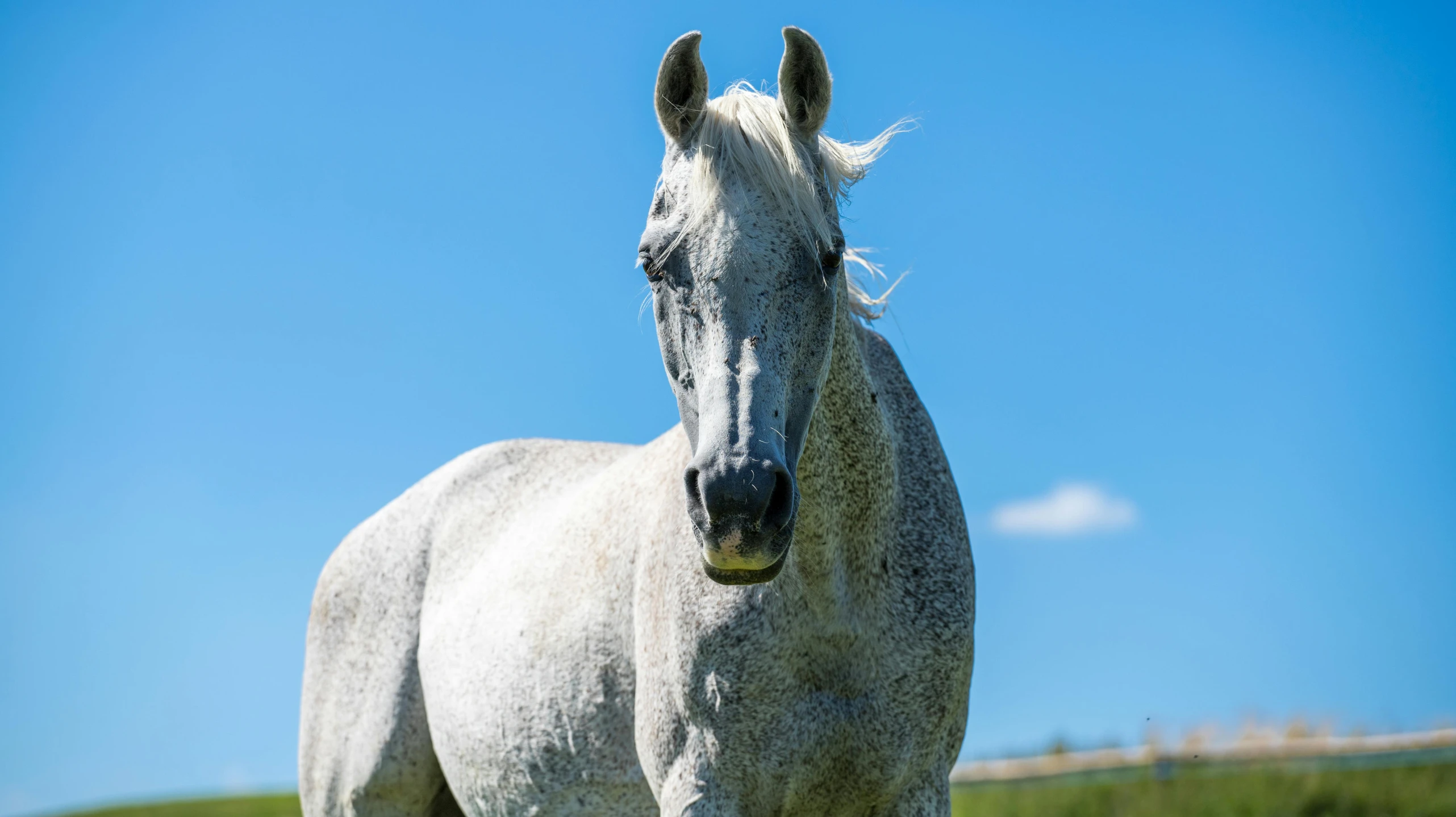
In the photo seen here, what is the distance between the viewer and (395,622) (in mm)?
5258

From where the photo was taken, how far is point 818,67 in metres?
2.94

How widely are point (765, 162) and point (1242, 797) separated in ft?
27.5

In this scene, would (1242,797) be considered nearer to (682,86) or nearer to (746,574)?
(746,574)

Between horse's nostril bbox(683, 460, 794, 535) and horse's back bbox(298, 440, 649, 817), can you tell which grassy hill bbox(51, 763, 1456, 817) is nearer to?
horse's back bbox(298, 440, 649, 817)

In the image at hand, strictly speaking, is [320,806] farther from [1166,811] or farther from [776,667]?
[1166,811]

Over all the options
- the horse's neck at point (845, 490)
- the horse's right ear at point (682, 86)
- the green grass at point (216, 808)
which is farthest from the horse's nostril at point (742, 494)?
the green grass at point (216, 808)

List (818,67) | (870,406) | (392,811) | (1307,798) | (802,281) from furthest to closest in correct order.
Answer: (1307,798), (392,811), (870,406), (818,67), (802,281)

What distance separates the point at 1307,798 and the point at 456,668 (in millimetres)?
7297

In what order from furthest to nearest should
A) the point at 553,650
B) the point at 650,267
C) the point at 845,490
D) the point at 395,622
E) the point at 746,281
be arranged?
the point at 395,622
the point at 553,650
the point at 845,490
the point at 650,267
the point at 746,281

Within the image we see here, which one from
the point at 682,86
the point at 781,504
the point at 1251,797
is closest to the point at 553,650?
the point at 781,504

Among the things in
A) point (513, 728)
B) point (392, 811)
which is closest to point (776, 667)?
point (513, 728)

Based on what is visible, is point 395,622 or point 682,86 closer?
point 682,86

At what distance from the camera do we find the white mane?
271 cm

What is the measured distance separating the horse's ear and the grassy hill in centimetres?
800
